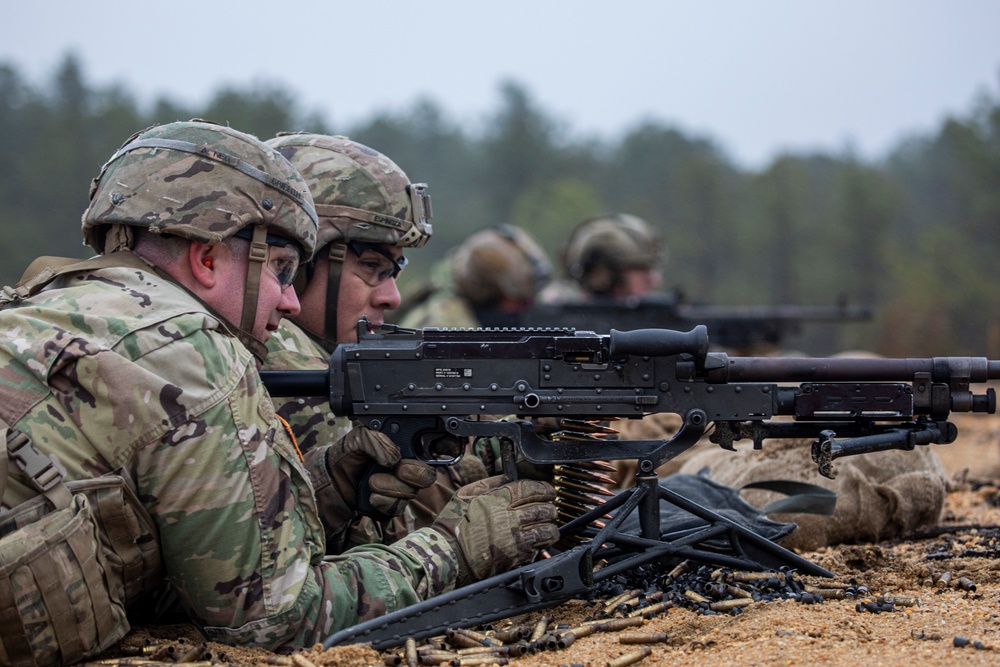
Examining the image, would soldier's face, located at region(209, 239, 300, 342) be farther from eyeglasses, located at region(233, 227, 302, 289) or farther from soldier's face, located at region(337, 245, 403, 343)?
soldier's face, located at region(337, 245, 403, 343)

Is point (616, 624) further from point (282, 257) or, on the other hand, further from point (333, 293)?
point (333, 293)

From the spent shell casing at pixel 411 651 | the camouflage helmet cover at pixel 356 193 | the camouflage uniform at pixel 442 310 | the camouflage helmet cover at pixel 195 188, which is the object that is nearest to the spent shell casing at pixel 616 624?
the spent shell casing at pixel 411 651

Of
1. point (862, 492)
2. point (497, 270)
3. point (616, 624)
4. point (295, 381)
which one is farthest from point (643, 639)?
point (497, 270)

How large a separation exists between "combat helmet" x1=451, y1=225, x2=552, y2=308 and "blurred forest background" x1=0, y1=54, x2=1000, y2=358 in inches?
599

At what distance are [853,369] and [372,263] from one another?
7.96ft

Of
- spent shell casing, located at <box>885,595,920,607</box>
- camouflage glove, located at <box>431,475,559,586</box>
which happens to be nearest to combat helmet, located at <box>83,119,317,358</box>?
camouflage glove, located at <box>431,475,559,586</box>

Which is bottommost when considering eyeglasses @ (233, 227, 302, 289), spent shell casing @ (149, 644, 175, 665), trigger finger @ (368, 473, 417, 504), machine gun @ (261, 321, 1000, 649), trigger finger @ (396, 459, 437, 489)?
spent shell casing @ (149, 644, 175, 665)

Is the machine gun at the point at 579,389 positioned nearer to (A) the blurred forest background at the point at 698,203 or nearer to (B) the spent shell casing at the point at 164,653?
(B) the spent shell casing at the point at 164,653

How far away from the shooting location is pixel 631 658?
3578 millimetres

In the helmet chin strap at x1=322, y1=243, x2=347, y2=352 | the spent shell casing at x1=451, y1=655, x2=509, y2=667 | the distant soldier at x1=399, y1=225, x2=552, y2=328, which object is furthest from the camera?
the distant soldier at x1=399, y1=225, x2=552, y2=328

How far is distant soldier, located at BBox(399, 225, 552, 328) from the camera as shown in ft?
43.0

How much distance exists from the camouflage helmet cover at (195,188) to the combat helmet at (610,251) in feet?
36.2

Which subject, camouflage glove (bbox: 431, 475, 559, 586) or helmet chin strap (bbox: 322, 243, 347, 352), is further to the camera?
helmet chin strap (bbox: 322, 243, 347, 352)

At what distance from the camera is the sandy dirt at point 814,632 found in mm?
3500
